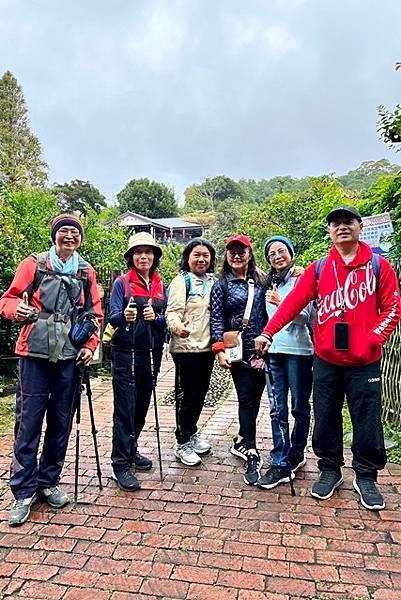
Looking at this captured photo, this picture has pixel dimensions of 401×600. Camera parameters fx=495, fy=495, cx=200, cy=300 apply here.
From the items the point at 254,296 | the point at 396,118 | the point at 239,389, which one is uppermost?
the point at 396,118

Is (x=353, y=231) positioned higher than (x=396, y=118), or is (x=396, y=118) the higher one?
(x=396, y=118)

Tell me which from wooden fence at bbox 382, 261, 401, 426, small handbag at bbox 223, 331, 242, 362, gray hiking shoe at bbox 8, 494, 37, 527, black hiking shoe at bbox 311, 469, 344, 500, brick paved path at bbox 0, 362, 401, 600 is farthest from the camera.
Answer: wooden fence at bbox 382, 261, 401, 426

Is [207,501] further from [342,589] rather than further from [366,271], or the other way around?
[366,271]

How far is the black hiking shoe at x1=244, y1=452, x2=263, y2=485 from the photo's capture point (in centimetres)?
341

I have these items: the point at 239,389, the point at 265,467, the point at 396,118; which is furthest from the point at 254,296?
the point at 396,118

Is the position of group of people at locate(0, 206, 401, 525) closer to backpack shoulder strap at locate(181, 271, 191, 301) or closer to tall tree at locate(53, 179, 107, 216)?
backpack shoulder strap at locate(181, 271, 191, 301)

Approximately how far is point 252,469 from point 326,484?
517mm

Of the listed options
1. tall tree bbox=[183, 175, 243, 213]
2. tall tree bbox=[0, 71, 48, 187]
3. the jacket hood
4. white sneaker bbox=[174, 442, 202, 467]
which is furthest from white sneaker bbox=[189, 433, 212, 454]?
tall tree bbox=[183, 175, 243, 213]

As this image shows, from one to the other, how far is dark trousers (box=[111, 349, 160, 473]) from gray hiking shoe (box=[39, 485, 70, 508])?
408 millimetres

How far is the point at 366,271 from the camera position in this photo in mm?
3012

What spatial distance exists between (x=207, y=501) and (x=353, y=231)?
1.93 meters

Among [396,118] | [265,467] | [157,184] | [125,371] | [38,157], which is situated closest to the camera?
[125,371]

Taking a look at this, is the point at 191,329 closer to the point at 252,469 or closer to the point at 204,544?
the point at 252,469

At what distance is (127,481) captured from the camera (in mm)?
3318
